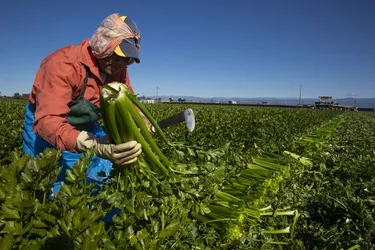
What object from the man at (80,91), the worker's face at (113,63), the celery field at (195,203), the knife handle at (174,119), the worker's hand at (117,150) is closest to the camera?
the celery field at (195,203)

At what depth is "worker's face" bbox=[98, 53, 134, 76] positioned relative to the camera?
2.54m

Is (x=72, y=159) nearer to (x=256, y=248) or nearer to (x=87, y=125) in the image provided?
(x=87, y=125)

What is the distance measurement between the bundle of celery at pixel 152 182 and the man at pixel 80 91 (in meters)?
0.12

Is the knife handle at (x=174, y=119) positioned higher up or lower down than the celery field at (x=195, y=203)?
higher up

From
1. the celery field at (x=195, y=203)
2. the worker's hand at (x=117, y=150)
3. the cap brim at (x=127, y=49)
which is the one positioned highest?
the cap brim at (x=127, y=49)

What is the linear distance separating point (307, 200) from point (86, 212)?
360 centimetres

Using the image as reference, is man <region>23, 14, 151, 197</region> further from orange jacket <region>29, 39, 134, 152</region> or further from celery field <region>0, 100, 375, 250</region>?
celery field <region>0, 100, 375, 250</region>

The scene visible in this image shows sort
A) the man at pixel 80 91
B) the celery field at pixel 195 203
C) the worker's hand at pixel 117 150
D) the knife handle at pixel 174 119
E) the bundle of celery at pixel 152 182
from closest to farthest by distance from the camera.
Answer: the celery field at pixel 195 203 < the bundle of celery at pixel 152 182 < the worker's hand at pixel 117 150 < the man at pixel 80 91 < the knife handle at pixel 174 119

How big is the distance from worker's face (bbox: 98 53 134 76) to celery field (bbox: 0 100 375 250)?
2.43 ft

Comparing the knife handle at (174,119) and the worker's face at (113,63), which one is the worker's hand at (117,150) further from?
the worker's face at (113,63)

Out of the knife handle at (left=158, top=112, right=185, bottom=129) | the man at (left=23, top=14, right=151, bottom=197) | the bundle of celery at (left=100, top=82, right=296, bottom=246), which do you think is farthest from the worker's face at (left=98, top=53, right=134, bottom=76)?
the bundle of celery at (left=100, top=82, right=296, bottom=246)

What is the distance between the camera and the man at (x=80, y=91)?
2182mm

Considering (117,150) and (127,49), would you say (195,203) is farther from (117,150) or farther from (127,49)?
(127,49)

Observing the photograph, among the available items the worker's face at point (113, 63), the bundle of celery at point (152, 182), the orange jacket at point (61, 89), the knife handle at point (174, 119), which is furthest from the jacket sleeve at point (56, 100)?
the knife handle at point (174, 119)
